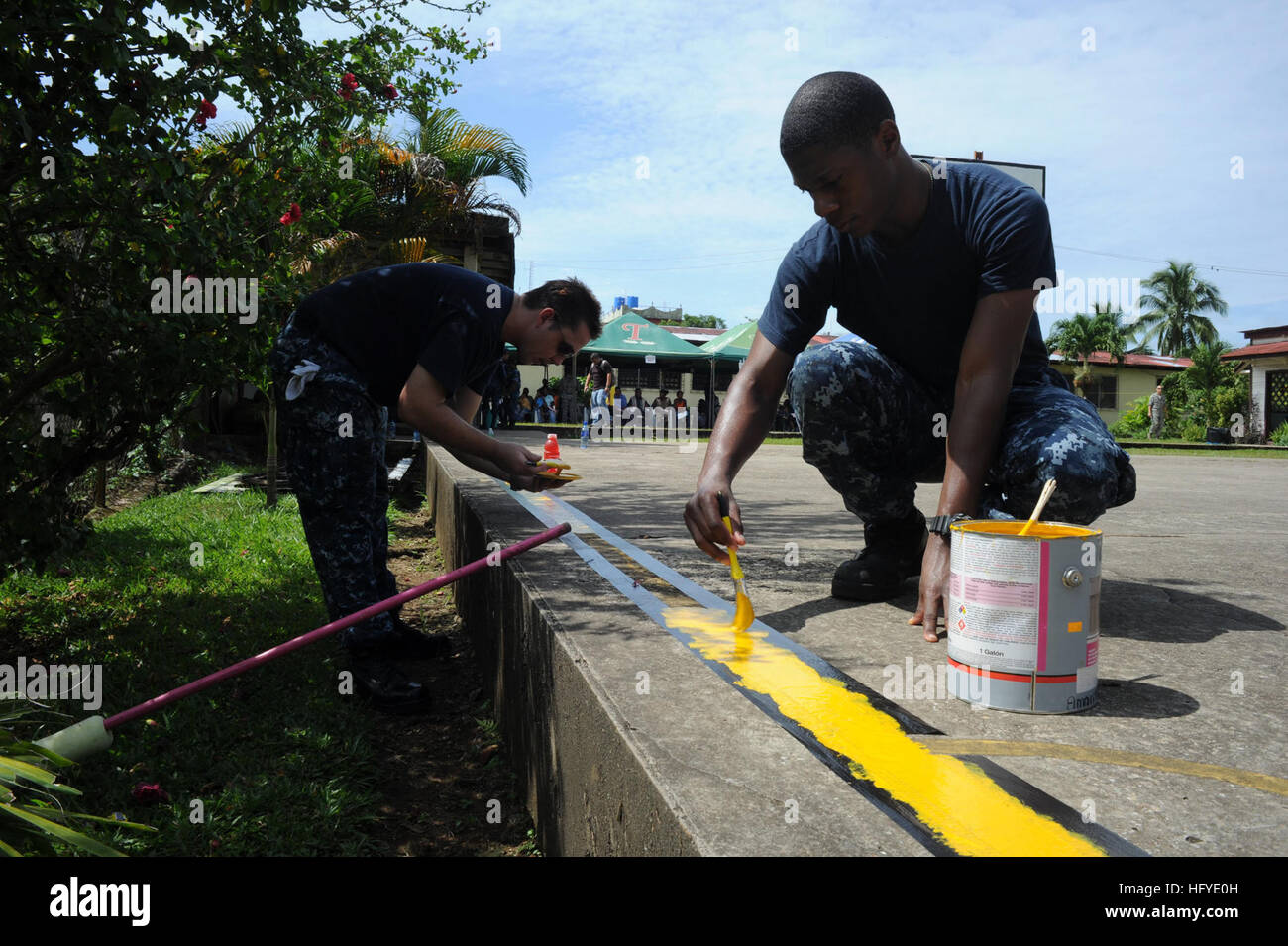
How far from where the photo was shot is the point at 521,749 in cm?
251

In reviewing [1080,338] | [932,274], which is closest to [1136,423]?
[1080,338]

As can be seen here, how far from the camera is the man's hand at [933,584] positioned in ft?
8.03

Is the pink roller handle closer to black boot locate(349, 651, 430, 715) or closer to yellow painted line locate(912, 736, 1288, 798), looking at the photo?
black boot locate(349, 651, 430, 715)

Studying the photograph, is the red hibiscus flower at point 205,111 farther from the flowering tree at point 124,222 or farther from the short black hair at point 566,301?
the short black hair at point 566,301

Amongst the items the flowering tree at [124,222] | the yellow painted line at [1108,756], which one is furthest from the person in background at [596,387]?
the yellow painted line at [1108,756]

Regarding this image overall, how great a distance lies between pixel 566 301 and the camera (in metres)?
3.37

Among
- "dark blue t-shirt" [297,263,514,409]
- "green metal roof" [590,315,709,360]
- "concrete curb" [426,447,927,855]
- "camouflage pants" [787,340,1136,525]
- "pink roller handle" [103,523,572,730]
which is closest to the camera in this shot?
"concrete curb" [426,447,927,855]

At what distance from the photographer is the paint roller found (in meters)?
2.11

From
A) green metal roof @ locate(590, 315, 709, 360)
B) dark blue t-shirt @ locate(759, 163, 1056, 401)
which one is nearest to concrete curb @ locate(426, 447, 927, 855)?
dark blue t-shirt @ locate(759, 163, 1056, 401)

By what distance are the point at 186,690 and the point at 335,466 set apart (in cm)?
92

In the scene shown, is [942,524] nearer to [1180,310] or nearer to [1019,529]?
[1019,529]

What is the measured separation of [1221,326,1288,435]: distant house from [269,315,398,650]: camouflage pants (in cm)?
3697

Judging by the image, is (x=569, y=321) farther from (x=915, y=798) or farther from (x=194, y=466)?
(x=194, y=466)
